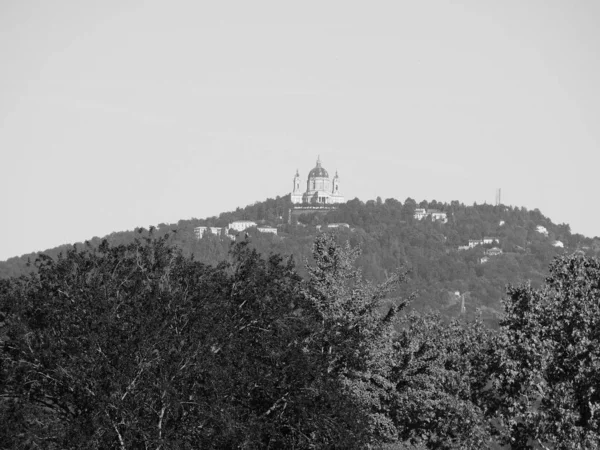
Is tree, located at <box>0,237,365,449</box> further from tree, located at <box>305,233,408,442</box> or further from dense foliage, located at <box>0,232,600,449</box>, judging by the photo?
tree, located at <box>305,233,408,442</box>

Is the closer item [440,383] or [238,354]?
[238,354]

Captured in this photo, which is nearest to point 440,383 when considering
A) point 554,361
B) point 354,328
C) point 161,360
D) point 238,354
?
point 554,361

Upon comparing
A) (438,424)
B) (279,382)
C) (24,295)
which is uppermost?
(24,295)

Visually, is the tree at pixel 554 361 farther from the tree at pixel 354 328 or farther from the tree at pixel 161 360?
the tree at pixel 161 360

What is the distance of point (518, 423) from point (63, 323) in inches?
517

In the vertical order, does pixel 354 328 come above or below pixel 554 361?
above

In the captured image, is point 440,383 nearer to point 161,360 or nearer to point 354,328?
point 354,328

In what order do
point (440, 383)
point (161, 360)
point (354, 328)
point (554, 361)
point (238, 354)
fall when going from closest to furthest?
point (161, 360), point (238, 354), point (354, 328), point (554, 361), point (440, 383)

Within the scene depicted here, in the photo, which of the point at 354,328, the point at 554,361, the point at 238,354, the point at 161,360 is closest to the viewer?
the point at 161,360

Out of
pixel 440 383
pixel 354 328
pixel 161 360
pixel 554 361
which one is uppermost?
pixel 354 328

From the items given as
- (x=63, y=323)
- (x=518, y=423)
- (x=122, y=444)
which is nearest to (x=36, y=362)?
(x=63, y=323)

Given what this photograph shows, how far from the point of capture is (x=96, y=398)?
28.2 metres

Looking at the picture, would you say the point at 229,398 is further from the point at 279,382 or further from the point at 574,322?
the point at 574,322

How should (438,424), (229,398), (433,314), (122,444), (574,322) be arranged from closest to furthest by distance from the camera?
(122,444), (229,398), (574,322), (438,424), (433,314)
